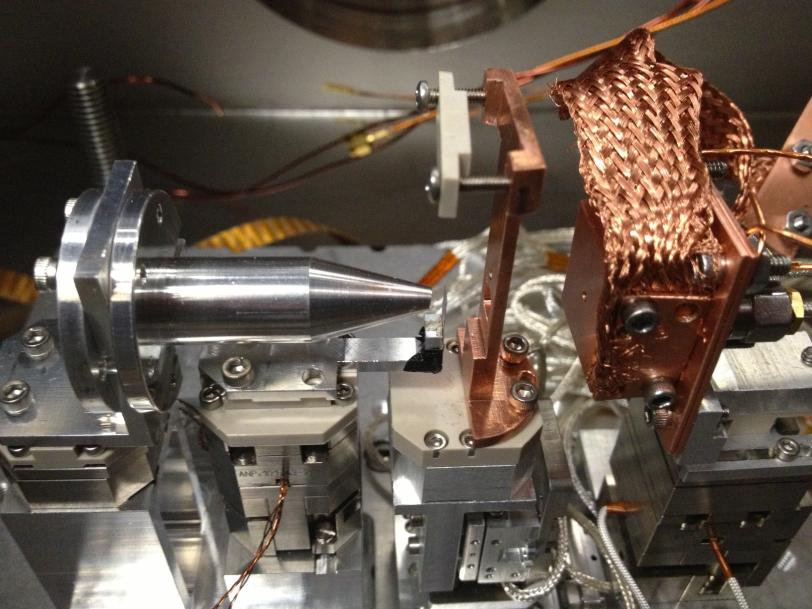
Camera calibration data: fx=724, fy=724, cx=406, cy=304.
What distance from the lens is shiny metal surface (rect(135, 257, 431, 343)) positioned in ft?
2.18

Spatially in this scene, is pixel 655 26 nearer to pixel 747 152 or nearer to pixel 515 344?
pixel 747 152

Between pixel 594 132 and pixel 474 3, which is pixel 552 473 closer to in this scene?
pixel 594 132

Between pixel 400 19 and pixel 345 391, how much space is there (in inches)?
33.1

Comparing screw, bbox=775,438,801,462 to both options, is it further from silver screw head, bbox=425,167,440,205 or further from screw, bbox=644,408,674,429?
silver screw head, bbox=425,167,440,205

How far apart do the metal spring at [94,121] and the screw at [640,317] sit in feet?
3.10

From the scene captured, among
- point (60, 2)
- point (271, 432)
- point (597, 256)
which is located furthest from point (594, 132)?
point (60, 2)

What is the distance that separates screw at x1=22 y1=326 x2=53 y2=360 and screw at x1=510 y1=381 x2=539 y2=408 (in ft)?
1.66

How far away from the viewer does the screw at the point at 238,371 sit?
739 mm

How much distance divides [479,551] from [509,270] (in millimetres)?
362

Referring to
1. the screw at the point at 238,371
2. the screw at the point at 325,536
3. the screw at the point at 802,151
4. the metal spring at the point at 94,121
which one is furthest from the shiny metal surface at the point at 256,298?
the metal spring at the point at 94,121

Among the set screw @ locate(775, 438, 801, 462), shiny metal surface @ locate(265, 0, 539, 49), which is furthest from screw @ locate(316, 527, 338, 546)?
shiny metal surface @ locate(265, 0, 539, 49)

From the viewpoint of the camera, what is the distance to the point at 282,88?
4.43ft

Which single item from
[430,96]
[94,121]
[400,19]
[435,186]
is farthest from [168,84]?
[435,186]

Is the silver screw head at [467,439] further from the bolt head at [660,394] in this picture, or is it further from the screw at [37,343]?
the screw at [37,343]
